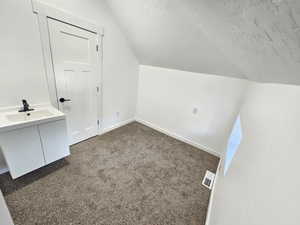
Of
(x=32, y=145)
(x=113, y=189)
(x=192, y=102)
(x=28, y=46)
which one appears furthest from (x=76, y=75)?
(x=192, y=102)

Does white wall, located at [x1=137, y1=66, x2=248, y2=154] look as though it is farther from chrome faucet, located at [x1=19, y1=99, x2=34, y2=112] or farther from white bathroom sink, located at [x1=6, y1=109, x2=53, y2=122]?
chrome faucet, located at [x1=19, y1=99, x2=34, y2=112]

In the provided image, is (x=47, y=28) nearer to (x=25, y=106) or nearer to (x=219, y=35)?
(x=25, y=106)

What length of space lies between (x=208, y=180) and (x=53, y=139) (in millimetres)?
2242

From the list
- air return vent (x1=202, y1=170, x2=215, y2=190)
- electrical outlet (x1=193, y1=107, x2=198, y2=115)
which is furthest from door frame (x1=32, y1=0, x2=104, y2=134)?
air return vent (x1=202, y1=170, x2=215, y2=190)

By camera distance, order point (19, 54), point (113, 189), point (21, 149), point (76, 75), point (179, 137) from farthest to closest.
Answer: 1. point (179, 137)
2. point (76, 75)
3. point (113, 189)
4. point (19, 54)
5. point (21, 149)

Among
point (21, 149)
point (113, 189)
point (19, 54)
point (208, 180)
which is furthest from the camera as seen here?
point (208, 180)

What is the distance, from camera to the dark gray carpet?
4.32ft

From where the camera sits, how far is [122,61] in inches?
107

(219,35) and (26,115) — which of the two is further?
(26,115)

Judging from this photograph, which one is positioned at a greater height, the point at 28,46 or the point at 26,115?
the point at 28,46

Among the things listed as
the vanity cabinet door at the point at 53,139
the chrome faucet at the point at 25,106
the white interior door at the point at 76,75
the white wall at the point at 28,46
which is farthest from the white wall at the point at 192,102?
the chrome faucet at the point at 25,106

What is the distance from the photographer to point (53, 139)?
1.59 meters

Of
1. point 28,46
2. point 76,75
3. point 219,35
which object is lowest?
point 76,75

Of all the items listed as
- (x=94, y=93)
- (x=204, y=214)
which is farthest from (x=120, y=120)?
(x=204, y=214)
